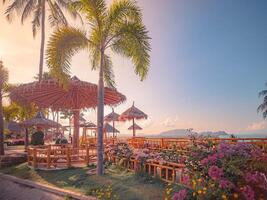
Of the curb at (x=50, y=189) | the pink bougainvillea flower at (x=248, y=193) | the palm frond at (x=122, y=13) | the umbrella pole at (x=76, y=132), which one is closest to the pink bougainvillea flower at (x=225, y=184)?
the pink bougainvillea flower at (x=248, y=193)

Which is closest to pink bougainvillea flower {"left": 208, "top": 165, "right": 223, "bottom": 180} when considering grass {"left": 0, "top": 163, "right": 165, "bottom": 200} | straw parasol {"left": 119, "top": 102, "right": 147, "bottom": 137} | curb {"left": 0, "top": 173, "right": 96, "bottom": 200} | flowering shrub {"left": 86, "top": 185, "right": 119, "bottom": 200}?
grass {"left": 0, "top": 163, "right": 165, "bottom": 200}

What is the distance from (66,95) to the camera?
15.6 metres

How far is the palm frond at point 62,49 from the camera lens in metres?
10.4

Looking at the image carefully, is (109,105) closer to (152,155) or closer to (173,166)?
(152,155)

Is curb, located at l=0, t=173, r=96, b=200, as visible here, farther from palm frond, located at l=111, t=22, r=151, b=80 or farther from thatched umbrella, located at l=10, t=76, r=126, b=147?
palm frond, located at l=111, t=22, r=151, b=80

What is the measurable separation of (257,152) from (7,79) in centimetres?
2202

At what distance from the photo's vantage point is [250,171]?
20.5 ft

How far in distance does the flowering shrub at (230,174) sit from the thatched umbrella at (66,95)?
7.71m

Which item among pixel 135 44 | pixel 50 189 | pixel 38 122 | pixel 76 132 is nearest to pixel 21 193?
pixel 50 189

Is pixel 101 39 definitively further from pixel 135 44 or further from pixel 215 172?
pixel 215 172

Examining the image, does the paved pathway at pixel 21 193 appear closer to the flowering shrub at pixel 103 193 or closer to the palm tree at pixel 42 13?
the flowering shrub at pixel 103 193

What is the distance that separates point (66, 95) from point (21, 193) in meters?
6.47

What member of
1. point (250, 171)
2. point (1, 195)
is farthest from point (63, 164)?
point (250, 171)

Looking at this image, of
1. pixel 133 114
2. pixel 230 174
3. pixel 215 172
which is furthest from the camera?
pixel 133 114
